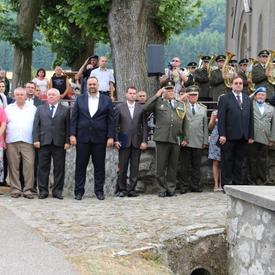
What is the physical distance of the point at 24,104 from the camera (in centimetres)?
1262

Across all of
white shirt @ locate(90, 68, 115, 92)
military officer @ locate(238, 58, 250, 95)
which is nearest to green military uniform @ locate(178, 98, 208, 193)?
military officer @ locate(238, 58, 250, 95)

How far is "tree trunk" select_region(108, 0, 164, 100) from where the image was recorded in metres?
15.3

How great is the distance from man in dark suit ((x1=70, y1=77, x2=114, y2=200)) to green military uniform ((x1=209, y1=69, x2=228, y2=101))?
3.15m

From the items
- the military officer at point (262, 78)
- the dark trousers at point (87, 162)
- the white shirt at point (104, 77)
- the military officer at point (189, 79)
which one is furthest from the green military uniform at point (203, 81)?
the dark trousers at point (87, 162)

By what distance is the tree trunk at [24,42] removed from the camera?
22953 millimetres

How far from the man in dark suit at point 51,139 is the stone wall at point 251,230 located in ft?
12.1

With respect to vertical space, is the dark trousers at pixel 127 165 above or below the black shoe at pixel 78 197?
above

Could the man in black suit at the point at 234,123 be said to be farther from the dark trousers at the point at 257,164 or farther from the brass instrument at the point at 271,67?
the brass instrument at the point at 271,67

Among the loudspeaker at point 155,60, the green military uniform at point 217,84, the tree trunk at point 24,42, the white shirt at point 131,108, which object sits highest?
the tree trunk at point 24,42

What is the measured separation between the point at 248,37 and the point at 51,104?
16717mm

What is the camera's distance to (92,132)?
12.3 m

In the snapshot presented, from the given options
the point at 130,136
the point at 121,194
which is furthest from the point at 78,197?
the point at 130,136

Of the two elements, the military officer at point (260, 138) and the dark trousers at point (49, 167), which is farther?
the military officer at point (260, 138)

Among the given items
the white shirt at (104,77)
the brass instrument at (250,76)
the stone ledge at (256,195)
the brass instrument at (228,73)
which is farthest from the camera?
the white shirt at (104,77)
